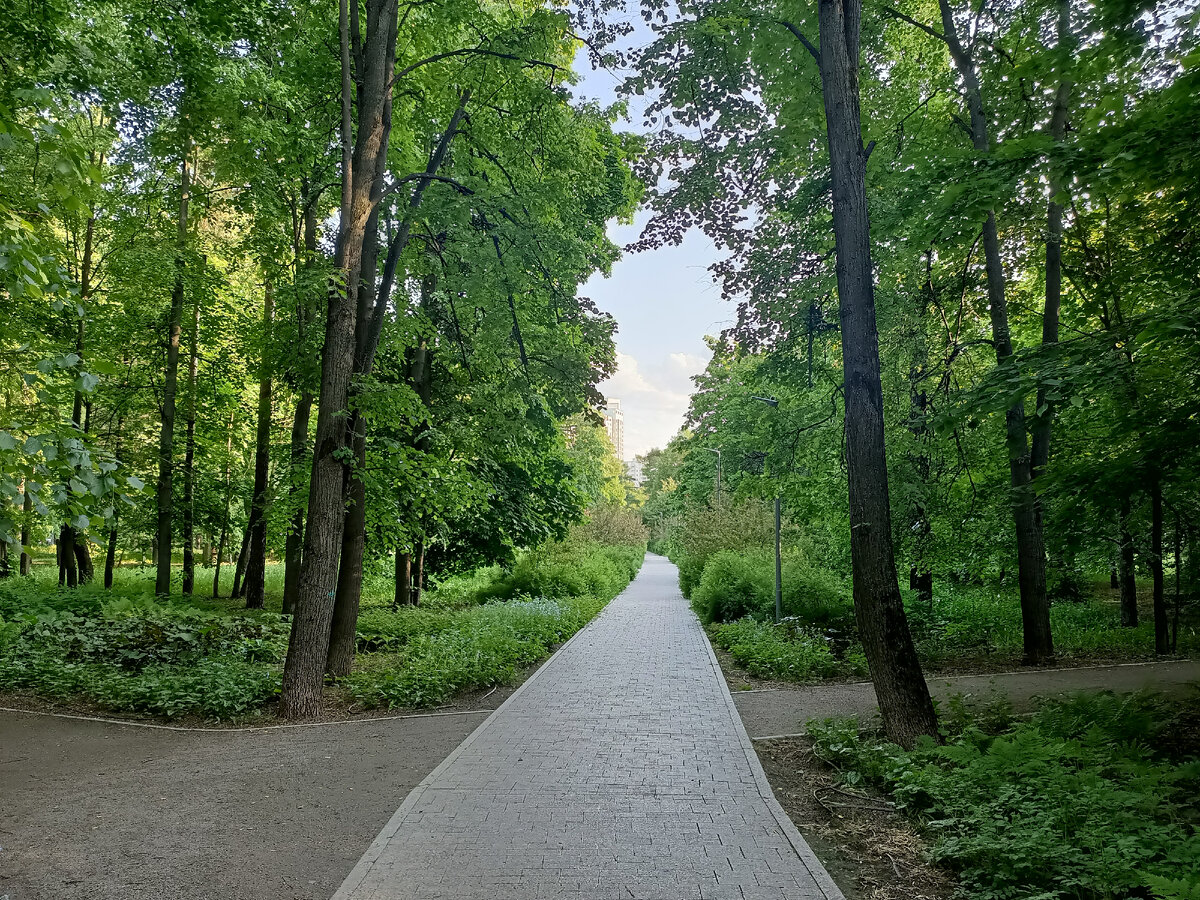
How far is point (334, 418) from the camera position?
873 cm

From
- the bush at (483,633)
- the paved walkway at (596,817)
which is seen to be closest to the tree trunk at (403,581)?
the bush at (483,633)

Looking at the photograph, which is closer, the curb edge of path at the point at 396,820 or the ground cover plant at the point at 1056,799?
the ground cover plant at the point at 1056,799

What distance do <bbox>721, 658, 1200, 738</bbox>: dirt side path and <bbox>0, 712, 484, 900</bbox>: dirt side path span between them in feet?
11.4

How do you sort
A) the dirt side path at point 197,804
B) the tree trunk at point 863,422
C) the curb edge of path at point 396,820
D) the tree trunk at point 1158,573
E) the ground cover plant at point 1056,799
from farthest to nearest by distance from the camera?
the tree trunk at point 1158,573 < the tree trunk at point 863,422 < the dirt side path at point 197,804 < the curb edge of path at point 396,820 < the ground cover plant at point 1056,799

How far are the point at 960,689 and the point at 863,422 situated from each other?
15.6 ft

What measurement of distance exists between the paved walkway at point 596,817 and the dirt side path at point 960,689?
1.75ft

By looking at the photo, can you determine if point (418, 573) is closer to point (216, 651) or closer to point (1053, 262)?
point (216, 651)

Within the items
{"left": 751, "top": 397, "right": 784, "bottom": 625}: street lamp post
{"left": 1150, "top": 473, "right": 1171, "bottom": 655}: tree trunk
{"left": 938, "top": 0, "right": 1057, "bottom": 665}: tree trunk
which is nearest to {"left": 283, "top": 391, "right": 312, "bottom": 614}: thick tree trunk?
{"left": 751, "top": 397, "right": 784, "bottom": 625}: street lamp post

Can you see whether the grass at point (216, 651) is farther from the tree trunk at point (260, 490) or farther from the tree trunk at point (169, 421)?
the tree trunk at point (169, 421)

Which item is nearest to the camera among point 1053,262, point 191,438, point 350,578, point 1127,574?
point 350,578

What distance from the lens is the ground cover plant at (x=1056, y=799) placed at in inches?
148

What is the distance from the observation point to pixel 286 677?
335 inches

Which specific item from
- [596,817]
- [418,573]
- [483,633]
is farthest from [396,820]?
[418,573]

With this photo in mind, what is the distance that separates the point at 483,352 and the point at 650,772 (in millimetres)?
8049
